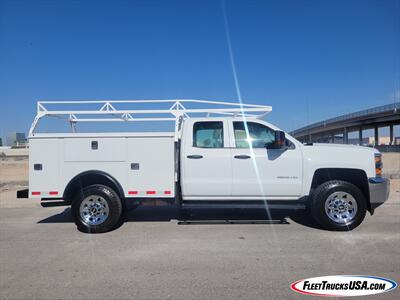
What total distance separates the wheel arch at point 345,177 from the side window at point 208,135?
1958mm

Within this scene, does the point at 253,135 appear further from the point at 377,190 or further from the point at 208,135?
the point at 377,190

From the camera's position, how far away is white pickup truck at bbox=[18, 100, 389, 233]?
21.6 feet

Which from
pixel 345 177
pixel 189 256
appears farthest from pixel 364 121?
pixel 189 256

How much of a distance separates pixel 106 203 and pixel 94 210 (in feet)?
1.01

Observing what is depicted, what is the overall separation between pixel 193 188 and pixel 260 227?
1518 millimetres

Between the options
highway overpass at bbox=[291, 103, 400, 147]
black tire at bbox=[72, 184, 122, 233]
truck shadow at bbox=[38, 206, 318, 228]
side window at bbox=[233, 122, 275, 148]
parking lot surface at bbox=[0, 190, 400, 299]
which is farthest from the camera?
highway overpass at bbox=[291, 103, 400, 147]

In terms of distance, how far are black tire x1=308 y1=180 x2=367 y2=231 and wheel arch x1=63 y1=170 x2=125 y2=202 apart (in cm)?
365

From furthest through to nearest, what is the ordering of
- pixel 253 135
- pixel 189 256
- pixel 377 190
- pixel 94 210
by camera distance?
pixel 253 135, pixel 94 210, pixel 377 190, pixel 189 256

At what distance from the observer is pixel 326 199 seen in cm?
650

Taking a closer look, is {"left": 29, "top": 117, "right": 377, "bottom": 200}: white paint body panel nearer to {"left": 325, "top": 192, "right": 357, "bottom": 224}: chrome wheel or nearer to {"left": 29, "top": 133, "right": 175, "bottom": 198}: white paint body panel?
{"left": 29, "top": 133, "right": 175, "bottom": 198}: white paint body panel

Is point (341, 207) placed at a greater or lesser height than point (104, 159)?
lesser

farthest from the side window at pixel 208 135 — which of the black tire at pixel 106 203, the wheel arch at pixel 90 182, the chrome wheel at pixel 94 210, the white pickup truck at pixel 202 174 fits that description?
the chrome wheel at pixel 94 210

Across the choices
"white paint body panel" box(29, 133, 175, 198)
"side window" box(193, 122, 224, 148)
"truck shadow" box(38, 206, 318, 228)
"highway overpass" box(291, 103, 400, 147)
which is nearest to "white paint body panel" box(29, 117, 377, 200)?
"white paint body panel" box(29, 133, 175, 198)

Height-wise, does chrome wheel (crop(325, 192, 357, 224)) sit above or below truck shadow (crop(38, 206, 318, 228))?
above
